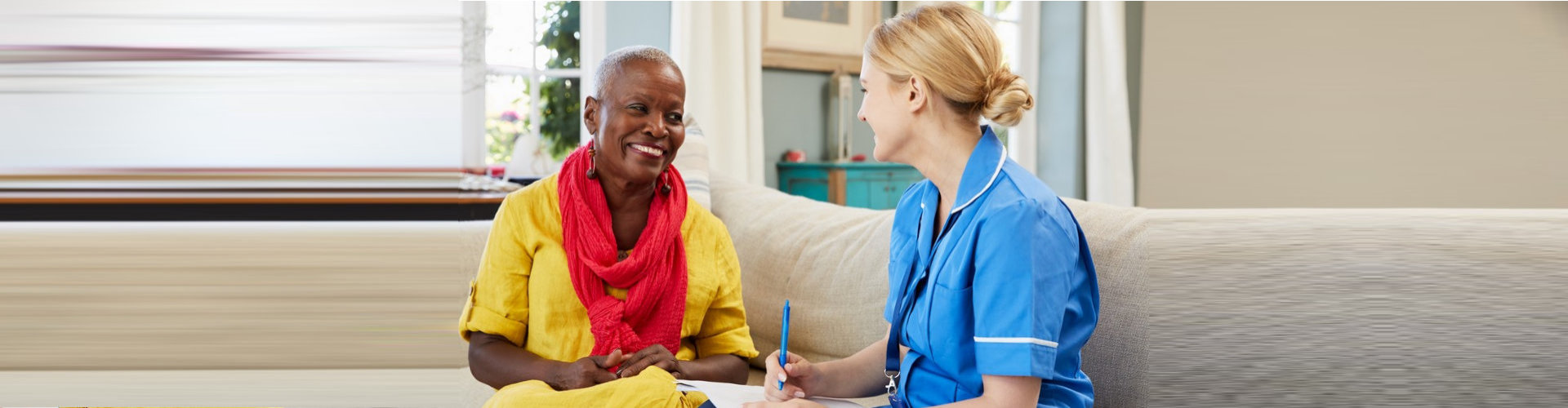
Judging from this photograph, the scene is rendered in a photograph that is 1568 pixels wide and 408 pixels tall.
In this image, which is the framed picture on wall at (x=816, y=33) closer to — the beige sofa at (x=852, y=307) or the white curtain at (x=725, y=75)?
the white curtain at (x=725, y=75)

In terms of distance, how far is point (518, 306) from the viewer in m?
1.32

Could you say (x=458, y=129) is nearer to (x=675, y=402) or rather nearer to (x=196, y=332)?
(x=196, y=332)

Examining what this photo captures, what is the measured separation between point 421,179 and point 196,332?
0.70ft

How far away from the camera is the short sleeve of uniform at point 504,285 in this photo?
1.29m

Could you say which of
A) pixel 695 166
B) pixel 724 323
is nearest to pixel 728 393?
pixel 724 323

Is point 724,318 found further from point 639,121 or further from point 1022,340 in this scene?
point 1022,340

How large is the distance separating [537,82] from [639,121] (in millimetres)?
2887

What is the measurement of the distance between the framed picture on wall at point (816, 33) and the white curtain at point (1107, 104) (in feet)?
5.12

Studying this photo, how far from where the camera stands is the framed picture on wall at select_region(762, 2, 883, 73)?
4.30 metres

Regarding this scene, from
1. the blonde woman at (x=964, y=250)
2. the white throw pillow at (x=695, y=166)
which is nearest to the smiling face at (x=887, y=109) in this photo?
the blonde woman at (x=964, y=250)

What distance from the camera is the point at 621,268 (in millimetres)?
1282

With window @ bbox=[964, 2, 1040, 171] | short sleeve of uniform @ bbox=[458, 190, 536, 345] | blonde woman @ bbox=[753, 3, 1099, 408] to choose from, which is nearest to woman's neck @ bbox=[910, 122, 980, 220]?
blonde woman @ bbox=[753, 3, 1099, 408]

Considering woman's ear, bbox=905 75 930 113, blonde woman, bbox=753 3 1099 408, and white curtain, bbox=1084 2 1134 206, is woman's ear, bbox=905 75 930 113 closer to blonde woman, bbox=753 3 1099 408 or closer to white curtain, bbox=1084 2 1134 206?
blonde woman, bbox=753 3 1099 408

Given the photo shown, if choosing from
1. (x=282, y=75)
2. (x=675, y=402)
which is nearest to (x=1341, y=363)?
(x=675, y=402)
